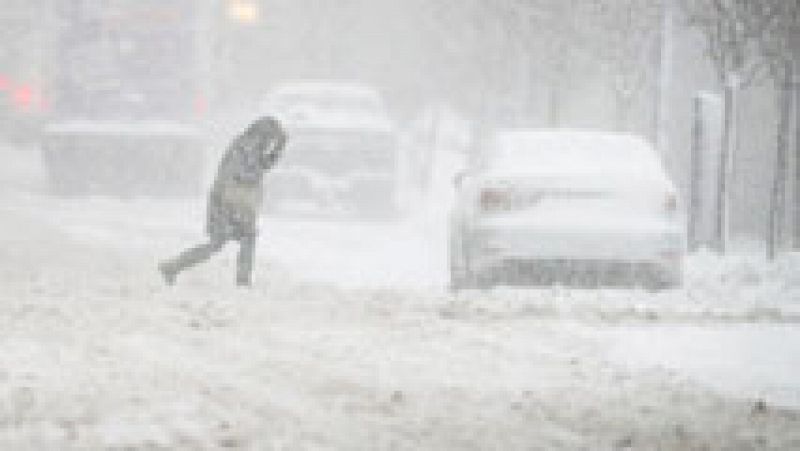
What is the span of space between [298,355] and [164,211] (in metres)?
15.9

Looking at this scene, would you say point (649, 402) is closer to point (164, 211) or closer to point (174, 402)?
point (174, 402)

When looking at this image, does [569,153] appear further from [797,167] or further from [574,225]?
[797,167]

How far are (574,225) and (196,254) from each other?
2.99 metres

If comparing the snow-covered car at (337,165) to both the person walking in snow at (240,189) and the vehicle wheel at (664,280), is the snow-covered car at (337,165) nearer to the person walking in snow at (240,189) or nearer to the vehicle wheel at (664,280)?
the person walking in snow at (240,189)

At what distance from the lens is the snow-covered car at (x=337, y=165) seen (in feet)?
84.1

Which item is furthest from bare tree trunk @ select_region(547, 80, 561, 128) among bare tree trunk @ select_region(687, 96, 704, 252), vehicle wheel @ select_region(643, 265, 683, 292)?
vehicle wheel @ select_region(643, 265, 683, 292)

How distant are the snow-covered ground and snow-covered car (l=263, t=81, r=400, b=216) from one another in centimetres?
879

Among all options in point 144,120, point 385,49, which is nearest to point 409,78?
point 385,49

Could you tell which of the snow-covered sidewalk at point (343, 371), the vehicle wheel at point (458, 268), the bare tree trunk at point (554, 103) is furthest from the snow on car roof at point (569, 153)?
the bare tree trunk at point (554, 103)

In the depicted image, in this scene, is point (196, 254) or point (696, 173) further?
point (696, 173)

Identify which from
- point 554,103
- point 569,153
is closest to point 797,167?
point 554,103

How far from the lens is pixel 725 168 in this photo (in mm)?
19359

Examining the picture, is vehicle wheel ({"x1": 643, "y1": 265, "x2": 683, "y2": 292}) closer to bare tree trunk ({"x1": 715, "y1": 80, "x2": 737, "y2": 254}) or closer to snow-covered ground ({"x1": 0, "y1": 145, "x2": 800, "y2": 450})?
snow-covered ground ({"x1": 0, "y1": 145, "x2": 800, "y2": 450})

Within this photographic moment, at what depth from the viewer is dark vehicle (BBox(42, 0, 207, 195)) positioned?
2719 cm
